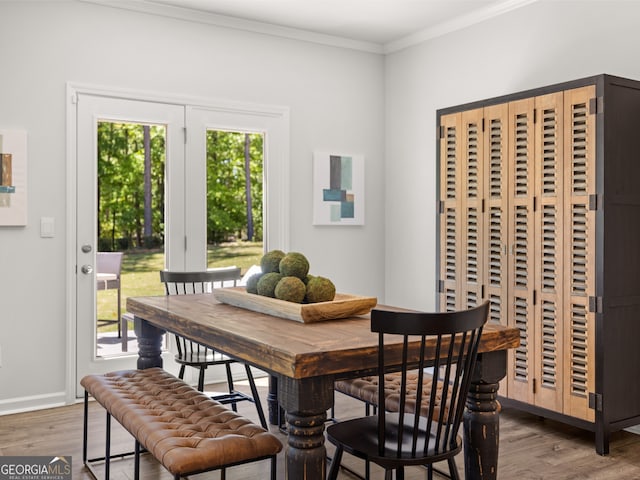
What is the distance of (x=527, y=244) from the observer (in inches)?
143

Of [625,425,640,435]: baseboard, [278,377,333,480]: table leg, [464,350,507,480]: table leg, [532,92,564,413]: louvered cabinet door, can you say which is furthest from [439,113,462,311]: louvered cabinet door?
[278,377,333,480]: table leg

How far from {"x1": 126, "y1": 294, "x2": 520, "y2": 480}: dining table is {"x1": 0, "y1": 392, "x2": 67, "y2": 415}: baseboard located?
5.17ft

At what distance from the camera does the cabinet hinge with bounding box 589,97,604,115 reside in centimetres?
320

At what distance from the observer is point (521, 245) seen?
369 cm

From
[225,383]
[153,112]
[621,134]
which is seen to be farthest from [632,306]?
[153,112]

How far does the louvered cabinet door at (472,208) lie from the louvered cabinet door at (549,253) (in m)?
0.43

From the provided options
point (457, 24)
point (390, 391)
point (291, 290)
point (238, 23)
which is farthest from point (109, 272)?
point (457, 24)

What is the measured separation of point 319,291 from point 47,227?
2343mm

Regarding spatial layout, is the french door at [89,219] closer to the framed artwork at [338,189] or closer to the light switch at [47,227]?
the light switch at [47,227]

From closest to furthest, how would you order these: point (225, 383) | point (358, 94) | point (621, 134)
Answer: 1. point (621, 134)
2. point (225, 383)
3. point (358, 94)

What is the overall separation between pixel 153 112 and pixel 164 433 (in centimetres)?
290

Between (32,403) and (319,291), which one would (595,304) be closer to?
(319,291)

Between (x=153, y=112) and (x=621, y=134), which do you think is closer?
(x=621, y=134)

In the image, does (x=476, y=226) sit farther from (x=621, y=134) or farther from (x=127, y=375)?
(x=127, y=375)
